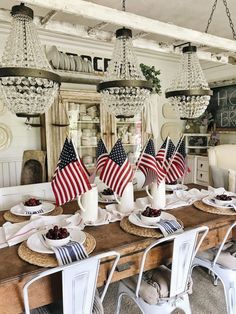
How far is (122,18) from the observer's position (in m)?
1.48

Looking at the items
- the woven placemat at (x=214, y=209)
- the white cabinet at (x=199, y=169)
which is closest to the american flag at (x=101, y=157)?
the woven placemat at (x=214, y=209)

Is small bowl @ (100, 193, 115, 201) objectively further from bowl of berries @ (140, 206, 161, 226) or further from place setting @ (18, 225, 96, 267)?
place setting @ (18, 225, 96, 267)

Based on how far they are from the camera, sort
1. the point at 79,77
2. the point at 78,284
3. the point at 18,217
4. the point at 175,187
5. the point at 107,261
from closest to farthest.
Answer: the point at 78,284 < the point at 107,261 < the point at 18,217 < the point at 175,187 < the point at 79,77

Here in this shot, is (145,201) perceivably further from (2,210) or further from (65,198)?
(2,210)

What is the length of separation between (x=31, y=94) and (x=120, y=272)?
1.05m

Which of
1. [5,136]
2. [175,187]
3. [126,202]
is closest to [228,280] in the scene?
[126,202]

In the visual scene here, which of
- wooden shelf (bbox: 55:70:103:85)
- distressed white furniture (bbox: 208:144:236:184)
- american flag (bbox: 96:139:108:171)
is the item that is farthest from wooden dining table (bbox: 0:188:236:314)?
wooden shelf (bbox: 55:70:103:85)

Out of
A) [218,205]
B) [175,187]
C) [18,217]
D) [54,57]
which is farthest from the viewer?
[54,57]

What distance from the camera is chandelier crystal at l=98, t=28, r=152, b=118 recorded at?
1.79 meters

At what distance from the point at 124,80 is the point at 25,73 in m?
0.62

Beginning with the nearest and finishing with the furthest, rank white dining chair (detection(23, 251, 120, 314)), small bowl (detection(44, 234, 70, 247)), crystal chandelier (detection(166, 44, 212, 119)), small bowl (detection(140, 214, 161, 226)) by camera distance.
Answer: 1. white dining chair (detection(23, 251, 120, 314))
2. small bowl (detection(44, 234, 70, 247))
3. small bowl (detection(140, 214, 161, 226))
4. crystal chandelier (detection(166, 44, 212, 119))

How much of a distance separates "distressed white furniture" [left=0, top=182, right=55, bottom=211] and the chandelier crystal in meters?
1.03

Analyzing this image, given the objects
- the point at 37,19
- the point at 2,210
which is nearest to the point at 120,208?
the point at 2,210

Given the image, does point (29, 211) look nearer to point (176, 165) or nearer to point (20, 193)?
point (20, 193)
